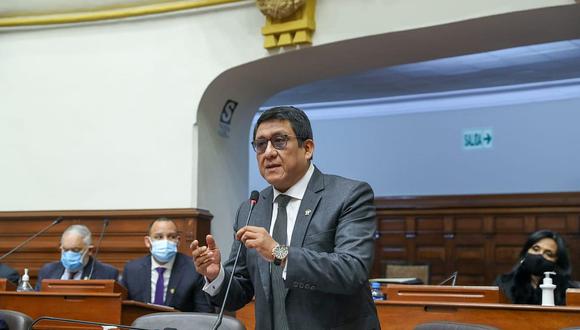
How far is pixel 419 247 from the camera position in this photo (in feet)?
32.5

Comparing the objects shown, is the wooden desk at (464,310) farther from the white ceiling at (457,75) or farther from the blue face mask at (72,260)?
the white ceiling at (457,75)

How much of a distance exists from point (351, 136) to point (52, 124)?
4.59 metres

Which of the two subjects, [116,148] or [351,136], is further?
[351,136]

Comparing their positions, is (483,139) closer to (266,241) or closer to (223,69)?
(223,69)

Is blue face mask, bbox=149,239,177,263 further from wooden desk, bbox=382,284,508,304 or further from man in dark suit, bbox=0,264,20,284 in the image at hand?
wooden desk, bbox=382,284,508,304

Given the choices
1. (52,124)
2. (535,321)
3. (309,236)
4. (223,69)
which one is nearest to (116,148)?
(52,124)

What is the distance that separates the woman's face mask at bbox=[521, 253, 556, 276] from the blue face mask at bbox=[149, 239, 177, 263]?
2.12m

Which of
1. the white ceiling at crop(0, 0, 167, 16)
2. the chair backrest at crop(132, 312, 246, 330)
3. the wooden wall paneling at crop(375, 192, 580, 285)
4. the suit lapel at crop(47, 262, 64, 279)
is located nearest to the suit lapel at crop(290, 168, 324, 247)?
the chair backrest at crop(132, 312, 246, 330)

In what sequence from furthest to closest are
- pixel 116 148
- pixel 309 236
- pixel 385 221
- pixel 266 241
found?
pixel 385 221
pixel 116 148
pixel 309 236
pixel 266 241

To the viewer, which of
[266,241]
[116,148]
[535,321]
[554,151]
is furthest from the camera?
[554,151]

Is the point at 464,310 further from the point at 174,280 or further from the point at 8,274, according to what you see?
the point at 8,274

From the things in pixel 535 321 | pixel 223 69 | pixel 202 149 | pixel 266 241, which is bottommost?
pixel 535 321

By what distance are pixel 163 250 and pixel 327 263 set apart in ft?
9.87

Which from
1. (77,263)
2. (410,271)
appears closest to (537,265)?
(77,263)
